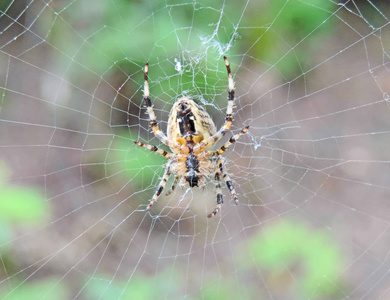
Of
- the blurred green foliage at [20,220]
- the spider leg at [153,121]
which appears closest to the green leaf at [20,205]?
the blurred green foliage at [20,220]

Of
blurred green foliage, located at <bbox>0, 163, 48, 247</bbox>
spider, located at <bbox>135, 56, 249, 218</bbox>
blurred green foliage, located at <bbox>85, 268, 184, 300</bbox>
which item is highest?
spider, located at <bbox>135, 56, 249, 218</bbox>

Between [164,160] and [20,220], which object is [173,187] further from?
[20,220]

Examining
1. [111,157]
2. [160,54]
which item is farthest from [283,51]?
[111,157]

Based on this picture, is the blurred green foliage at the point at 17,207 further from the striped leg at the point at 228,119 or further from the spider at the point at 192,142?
the striped leg at the point at 228,119

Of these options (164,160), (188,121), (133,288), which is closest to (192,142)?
(188,121)

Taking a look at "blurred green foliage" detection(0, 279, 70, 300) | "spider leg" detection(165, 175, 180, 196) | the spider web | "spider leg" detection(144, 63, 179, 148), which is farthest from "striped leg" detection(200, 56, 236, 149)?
"blurred green foliage" detection(0, 279, 70, 300)

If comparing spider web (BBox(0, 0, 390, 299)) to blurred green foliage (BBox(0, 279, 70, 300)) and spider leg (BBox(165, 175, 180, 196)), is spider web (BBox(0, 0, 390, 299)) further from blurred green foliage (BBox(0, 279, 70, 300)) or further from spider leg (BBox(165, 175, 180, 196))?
spider leg (BBox(165, 175, 180, 196))
